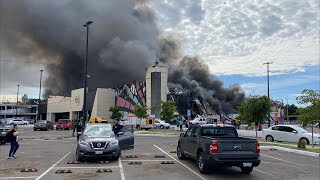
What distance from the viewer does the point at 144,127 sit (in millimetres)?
47500

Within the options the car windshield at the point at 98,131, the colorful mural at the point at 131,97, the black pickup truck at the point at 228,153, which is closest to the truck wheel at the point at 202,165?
the black pickup truck at the point at 228,153

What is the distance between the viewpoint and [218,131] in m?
12.0

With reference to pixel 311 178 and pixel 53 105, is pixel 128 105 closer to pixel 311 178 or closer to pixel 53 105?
pixel 53 105

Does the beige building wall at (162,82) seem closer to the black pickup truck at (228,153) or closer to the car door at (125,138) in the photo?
the car door at (125,138)

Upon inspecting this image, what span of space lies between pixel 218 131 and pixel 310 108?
355 inches

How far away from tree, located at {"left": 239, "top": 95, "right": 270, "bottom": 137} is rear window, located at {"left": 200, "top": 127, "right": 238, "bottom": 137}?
15.2 metres

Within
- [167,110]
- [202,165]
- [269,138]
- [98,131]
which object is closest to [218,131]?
[202,165]

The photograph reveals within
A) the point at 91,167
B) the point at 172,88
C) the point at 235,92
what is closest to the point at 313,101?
the point at 91,167

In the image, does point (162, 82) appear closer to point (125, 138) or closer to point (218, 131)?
point (125, 138)

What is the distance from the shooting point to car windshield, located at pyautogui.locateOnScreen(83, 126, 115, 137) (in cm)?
1412

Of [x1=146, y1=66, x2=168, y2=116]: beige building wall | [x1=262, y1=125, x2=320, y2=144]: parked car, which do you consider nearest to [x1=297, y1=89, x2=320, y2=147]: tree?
[x1=262, y1=125, x2=320, y2=144]: parked car

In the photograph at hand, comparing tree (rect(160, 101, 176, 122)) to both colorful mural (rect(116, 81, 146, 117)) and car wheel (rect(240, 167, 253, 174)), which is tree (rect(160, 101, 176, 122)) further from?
car wheel (rect(240, 167, 253, 174))

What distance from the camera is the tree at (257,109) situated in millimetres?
26641

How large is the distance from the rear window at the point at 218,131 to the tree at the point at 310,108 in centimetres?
822
